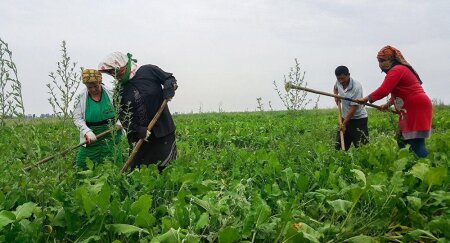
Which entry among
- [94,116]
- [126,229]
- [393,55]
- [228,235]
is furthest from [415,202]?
[94,116]

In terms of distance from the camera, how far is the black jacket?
16.8ft

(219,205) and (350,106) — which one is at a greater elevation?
(350,106)

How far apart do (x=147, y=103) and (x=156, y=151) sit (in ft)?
1.89

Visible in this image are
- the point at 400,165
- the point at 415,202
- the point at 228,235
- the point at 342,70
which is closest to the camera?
the point at 228,235

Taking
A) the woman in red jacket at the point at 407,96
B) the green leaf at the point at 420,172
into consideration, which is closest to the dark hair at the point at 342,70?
the woman in red jacket at the point at 407,96

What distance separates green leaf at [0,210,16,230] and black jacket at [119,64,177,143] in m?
2.53

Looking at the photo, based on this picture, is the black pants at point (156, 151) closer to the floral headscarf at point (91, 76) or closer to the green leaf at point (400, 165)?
the floral headscarf at point (91, 76)

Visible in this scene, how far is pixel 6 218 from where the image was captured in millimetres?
2447

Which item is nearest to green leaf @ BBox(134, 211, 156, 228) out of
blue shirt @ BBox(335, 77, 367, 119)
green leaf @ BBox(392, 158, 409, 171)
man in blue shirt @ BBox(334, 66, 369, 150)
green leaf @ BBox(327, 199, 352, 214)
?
green leaf @ BBox(327, 199, 352, 214)

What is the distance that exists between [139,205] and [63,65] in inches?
43.0

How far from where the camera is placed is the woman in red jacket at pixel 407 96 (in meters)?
5.70

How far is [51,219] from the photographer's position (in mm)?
2615

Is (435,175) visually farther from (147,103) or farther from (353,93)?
(353,93)

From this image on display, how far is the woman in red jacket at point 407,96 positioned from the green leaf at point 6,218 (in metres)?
4.48
